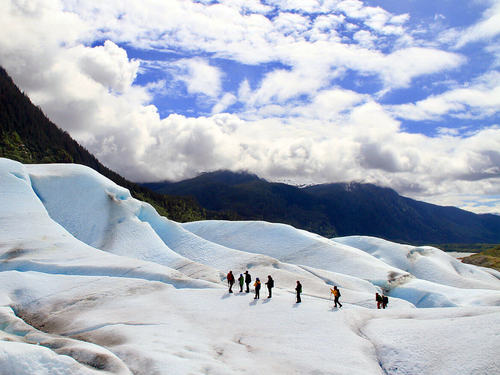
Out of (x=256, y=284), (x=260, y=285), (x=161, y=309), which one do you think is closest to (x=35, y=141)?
(x=161, y=309)

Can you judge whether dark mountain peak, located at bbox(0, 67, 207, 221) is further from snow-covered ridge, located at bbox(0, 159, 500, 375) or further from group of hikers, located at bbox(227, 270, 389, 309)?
group of hikers, located at bbox(227, 270, 389, 309)

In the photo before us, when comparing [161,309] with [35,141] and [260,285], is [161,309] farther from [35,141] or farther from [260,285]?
[35,141]

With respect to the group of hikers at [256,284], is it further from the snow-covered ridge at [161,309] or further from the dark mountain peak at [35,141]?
the dark mountain peak at [35,141]

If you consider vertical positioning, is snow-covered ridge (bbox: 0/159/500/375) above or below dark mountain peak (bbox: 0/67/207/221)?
below

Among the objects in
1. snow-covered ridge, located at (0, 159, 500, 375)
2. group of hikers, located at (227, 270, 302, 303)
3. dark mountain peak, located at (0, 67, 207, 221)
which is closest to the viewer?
snow-covered ridge, located at (0, 159, 500, 375)

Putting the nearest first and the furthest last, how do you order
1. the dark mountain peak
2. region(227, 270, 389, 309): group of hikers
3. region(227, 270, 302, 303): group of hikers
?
region(227, 270, 389, 309): group of hikers → region(227, 270, 302, 303): group of hikers → the dark mountain peak

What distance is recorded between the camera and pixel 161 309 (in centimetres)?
2323

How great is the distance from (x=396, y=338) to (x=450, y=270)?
216 feet

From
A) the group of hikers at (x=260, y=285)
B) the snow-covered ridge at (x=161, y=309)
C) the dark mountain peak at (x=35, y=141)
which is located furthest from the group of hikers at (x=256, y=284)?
the dark mountain peak at (x=35, y=141)

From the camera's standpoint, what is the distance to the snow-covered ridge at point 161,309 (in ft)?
48.9

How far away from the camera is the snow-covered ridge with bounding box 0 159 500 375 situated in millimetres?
14914

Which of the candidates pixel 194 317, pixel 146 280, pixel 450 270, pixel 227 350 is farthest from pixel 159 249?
pixel 450 270

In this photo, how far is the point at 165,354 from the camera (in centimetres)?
1516

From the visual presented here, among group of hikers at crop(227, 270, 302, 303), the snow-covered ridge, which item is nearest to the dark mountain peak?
the snow-covered ridge
